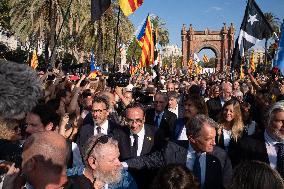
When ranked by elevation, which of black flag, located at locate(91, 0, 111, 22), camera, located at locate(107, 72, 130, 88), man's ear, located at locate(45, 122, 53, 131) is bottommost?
man's ear, located at locate(45, 122, 53, 131)

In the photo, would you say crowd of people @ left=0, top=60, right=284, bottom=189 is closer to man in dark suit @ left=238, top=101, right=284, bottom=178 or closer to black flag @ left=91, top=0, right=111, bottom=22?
man in dark suit @ left=238, top=101, right=284, bottom=178

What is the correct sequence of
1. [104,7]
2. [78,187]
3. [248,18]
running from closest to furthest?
[78,187], [248,18], [104,7]

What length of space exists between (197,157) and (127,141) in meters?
1.24

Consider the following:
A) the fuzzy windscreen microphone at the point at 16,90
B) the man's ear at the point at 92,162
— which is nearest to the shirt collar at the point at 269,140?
the man's ear at the point at 92,162

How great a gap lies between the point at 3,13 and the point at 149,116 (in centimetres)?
2872

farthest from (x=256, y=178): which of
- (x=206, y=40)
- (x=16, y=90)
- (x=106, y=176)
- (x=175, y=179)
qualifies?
(x=206, y=40)

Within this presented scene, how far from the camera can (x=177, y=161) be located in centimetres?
392

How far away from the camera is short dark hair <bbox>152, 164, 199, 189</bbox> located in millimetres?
2904

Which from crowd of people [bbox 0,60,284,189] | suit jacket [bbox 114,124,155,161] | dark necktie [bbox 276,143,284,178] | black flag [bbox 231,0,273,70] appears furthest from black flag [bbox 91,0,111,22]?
dark necktie [bbox 276,143,284,178]

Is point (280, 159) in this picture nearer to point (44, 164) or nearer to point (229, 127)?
point (229, 127)

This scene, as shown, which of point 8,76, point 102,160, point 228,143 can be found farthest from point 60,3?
point 8,76

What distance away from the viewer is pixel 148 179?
4.09 metres

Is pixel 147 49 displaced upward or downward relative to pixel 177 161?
upward

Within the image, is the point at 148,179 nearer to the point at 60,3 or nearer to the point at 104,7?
the point at 104,7
